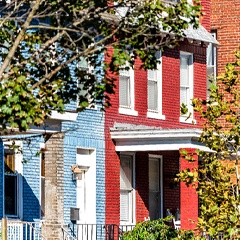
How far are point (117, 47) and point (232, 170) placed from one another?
4.17m

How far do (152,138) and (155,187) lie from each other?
3.14m

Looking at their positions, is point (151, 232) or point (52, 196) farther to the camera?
point (151, 232)

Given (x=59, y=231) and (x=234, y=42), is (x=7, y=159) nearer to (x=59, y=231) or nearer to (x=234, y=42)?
(x=59, y=231)

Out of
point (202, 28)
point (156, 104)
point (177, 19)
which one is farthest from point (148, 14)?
point (202, 28)

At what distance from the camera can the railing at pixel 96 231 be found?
30156 millimetres

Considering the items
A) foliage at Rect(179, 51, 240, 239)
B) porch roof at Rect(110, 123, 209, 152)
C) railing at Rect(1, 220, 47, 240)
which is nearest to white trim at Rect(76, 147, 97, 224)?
porch roof at Rect(110, 123, 209, 152)

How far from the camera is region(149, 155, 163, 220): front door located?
34.0 meters

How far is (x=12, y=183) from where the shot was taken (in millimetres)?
28547

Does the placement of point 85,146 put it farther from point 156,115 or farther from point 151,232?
point 156,115

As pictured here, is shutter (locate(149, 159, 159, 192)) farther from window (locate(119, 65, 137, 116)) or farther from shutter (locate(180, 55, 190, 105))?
shutter (locate(180, 55, 190, 105))

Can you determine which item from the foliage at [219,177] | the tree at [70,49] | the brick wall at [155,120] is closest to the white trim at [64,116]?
the brick wall at [155,120]

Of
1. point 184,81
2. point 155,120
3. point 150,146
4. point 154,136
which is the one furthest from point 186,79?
point 154,136

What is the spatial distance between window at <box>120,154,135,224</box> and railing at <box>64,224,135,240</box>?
81 centimetres

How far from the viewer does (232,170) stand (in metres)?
21.3
